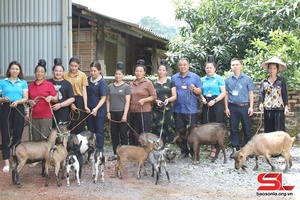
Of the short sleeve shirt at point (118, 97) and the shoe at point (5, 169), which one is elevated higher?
the short sleeve shirt at point (118, 97)

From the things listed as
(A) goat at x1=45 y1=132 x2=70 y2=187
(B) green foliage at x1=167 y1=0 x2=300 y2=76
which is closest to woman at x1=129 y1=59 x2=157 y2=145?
(A) goat at x1=45 y1=132 x2=70 y2=187

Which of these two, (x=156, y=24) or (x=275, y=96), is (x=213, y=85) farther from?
(x=156, y=24)

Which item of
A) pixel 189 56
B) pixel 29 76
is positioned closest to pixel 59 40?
pixel 29 76

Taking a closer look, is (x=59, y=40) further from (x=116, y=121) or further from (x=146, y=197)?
(x=146, y=197)

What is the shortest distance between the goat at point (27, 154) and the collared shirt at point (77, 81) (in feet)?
3.96

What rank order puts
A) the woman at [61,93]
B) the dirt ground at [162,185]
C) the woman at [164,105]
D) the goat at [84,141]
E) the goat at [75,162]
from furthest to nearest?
the woman at [164,105] → the woman at [61,93] → the goat at [84,141] → the goat at [75,162] → the dirt ground at [162,185]

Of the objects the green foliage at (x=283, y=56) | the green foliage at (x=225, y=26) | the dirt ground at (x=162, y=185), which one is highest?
the green foliage at (x=225, y=26)

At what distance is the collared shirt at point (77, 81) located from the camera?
6.57 metres

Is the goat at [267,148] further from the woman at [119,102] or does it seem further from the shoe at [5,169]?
the shoe at [5,169]

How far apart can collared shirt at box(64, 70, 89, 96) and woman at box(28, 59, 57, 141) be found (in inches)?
18.1

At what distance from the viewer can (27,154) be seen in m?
5.49

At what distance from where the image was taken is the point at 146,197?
499 cm

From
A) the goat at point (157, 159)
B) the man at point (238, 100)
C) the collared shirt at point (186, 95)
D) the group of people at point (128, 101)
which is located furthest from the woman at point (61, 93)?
the man at point (238, 100)

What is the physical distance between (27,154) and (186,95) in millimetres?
3041
